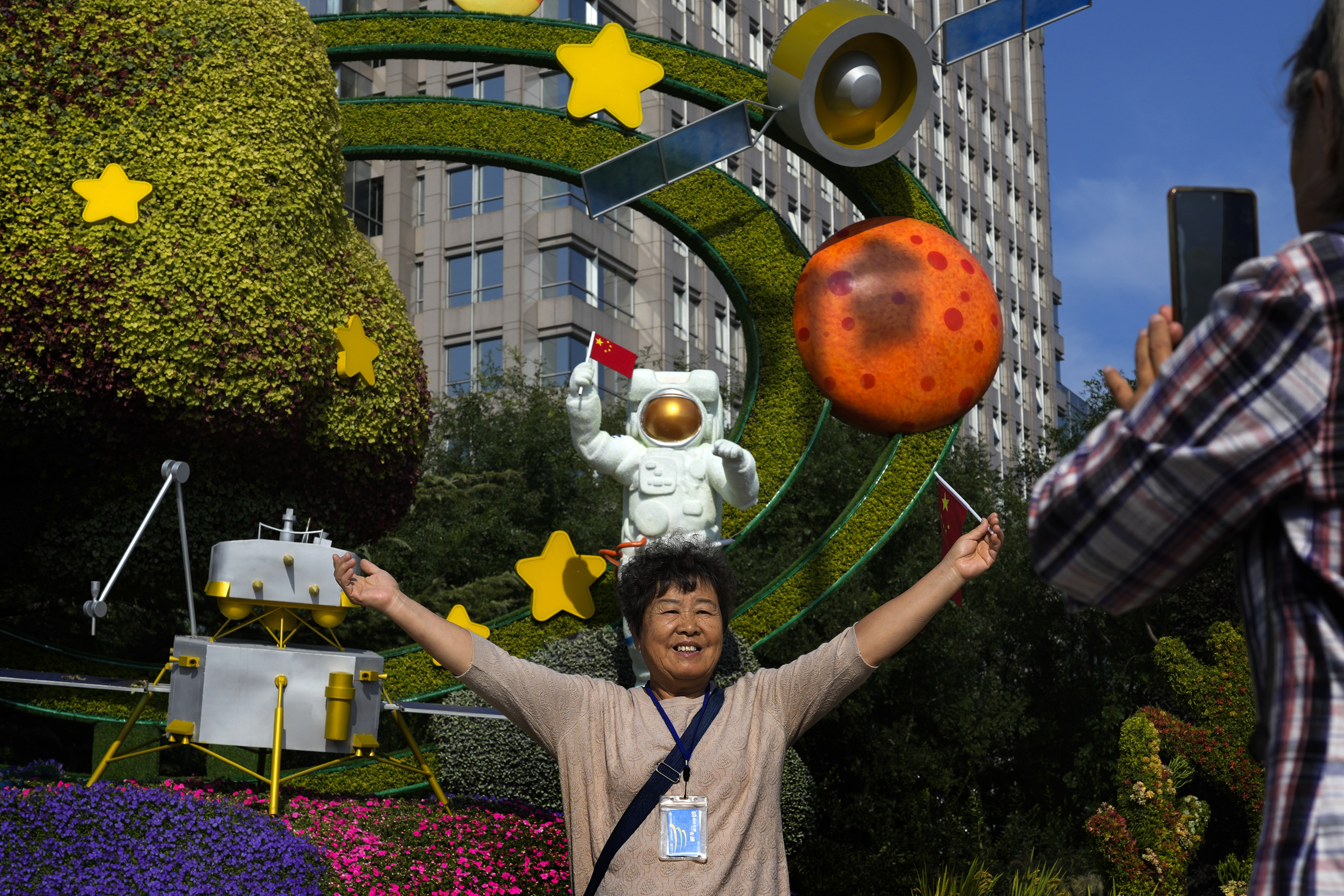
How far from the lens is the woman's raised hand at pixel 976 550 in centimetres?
286

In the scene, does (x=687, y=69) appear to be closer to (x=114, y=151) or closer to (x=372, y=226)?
(x=114, y=151)

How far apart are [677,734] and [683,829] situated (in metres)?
0.21

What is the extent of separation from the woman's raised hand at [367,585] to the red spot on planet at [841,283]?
443cm

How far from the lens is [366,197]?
102ft

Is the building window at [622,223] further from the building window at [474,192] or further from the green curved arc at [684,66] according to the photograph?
the green curved arc at [684,66]

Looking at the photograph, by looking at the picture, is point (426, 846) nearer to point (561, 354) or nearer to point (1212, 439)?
point (1212, 439)

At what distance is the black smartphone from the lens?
5.46 feet

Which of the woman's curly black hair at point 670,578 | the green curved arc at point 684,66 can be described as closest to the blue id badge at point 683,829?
the woman's curly black hair at point 670,578

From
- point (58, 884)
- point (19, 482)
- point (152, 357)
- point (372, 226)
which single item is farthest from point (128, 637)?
point (372, 226)

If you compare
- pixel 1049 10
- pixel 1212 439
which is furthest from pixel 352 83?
pixel 1212 439

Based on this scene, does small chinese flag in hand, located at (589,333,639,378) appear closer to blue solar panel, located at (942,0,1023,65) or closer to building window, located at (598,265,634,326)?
blue solar panel, located at (942,0,1023,65)

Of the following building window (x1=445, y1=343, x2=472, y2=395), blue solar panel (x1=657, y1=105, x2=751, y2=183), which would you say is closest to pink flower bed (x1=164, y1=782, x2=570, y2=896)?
blue solar panel (x1=657, y1=105, x2=751, y2=183)

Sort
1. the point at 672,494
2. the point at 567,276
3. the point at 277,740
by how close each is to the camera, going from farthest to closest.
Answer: the point at 567,276 → the point at 672,494 → the point at 277,740

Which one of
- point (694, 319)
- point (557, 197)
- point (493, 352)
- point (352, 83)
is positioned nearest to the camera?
point (493, 352)
